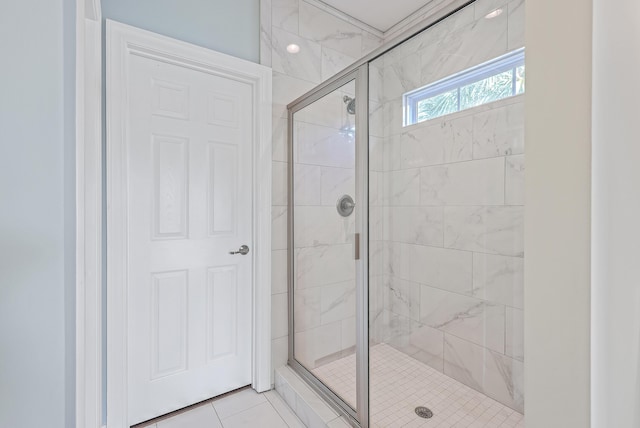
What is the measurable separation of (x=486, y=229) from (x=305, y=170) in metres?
1.19

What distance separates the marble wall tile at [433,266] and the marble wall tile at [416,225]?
0.05m

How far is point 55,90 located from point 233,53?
54.4 inches

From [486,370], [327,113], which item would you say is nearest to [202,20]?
[327,113]

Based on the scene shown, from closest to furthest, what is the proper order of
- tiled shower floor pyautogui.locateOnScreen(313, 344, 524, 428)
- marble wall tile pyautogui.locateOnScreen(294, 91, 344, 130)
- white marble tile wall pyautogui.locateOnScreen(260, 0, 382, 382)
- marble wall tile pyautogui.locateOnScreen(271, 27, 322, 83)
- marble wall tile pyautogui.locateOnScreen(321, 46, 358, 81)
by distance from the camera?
tiled shower floor pyautogui.locateOnScreen(313, 344, 524, 428) < marble wall tile pyautogui.locateOnScreen(294, 91, 344, 130) < white marble tile wall pyautogui.locateOnScreen(260, 0, 382, 382) < marble wall tile pyautogui.locateOnScreen(271, 27, 322, 83) < marble wall tile pyautogui.locateOnScreen(321, 46, 358, 81)

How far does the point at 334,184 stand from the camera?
1.85 meters

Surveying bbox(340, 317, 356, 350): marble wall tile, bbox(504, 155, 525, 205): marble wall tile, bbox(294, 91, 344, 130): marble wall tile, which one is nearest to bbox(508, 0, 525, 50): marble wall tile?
bbox(504, 155, 525, 205): marble wall tile

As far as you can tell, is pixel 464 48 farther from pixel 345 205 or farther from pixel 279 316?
pixel 279 316

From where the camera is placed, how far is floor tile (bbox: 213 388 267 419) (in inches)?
65.9

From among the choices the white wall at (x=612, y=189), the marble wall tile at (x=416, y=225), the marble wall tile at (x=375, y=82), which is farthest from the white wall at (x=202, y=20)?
the white wall at (x=612, y=189)

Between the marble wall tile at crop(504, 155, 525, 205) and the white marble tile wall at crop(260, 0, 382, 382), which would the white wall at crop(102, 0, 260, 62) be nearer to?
the white marble tile wall at crop(260, 0, 382, 382)

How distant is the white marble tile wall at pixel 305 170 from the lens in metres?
1.86

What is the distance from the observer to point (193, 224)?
1713 mm

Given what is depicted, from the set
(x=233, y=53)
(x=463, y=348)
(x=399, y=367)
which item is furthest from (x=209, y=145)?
(x=463, y=348)

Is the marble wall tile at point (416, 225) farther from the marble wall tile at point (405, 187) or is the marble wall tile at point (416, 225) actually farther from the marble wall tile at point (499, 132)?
the marble wall tile at point (499, 132)
